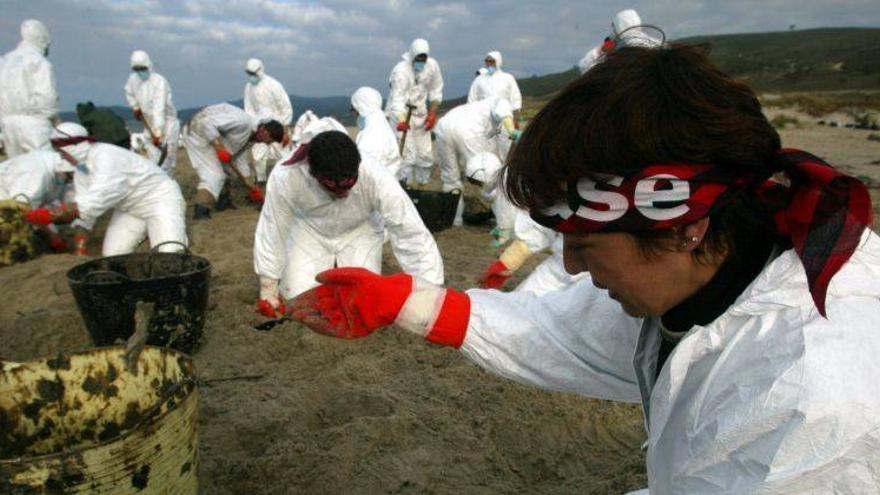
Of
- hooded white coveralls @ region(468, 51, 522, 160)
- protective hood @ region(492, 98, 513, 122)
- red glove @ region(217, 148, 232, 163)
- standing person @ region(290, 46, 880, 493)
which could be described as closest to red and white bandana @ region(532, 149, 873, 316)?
standing person @ region(290, 46, 880, 493)

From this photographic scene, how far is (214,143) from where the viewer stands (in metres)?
7.61

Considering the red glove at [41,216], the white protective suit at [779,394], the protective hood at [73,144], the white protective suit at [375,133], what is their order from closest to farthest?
the white protective suit at [779,394]
the red glove at [41,216]
the protective hood at [73,144]
the white protective suit at [375,133]

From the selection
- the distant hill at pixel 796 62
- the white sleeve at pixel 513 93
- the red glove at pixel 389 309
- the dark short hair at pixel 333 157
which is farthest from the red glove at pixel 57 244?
the distant hill at pixel 796 62

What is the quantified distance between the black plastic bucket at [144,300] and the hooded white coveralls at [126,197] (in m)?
1.36

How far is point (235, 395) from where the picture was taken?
3.14 metres

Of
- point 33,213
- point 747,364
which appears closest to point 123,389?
point 747,364

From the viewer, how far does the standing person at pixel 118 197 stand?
473 cm

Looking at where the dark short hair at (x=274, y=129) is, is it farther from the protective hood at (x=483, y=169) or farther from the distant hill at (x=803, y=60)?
the distant hill at (x=803, y=60)

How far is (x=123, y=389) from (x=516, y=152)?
1.71 meters

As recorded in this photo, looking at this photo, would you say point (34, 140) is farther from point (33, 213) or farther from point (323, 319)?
point (323, 319)

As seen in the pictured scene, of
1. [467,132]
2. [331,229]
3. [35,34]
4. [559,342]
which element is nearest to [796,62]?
[467,132]

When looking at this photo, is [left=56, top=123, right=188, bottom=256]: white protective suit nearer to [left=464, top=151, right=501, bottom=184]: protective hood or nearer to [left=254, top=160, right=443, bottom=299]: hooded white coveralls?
[left=254, top=160, right=443, bottom=299]: hooded white coveralls

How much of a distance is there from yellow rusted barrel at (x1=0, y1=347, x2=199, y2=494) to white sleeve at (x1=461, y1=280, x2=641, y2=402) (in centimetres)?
86

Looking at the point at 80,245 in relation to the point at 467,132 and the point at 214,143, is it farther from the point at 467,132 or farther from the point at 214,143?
the point at 467,132
